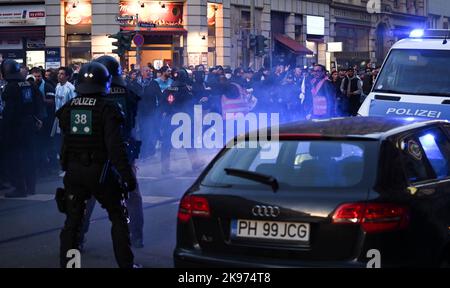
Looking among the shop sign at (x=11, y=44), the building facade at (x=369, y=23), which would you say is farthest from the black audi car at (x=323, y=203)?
the building facade at (x=369, y=23)

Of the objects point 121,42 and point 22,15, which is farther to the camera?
point 22,15

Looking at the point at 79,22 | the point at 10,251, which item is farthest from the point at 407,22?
the point at 10,251

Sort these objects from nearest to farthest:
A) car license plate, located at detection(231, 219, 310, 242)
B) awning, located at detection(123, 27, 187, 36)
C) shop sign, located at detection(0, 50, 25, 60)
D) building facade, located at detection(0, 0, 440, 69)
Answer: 1. car license plate, located at detection(231, 219, 310, 242)
2. building facade, located at detection(0, 0, 440, 69)
3. awning, located at detection(123, 27, 187, 36)
4. shop sign, located at detection(0, 50, 25, 60)

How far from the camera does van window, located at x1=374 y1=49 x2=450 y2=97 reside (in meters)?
11.6

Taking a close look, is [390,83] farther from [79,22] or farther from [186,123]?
[79,22]

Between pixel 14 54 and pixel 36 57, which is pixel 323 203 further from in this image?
pixel 14 54

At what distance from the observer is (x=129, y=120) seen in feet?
23.9

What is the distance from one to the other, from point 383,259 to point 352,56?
35.0 meters

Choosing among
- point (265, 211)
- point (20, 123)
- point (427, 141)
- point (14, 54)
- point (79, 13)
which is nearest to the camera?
point (265, 211)

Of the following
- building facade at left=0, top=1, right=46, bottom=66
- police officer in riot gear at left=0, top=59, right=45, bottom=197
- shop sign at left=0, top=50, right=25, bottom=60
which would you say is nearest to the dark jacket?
police officer in riot gear at left=0, top=59, right=45, bottom=197

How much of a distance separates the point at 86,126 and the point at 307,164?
6.17ft

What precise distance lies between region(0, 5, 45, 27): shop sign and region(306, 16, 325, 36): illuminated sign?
15907mm

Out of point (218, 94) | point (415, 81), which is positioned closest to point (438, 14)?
point (218, 94)

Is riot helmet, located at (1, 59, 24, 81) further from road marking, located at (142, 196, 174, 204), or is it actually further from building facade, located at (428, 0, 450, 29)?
building facade, located at (428, 0, 450, 29)
